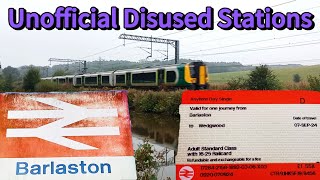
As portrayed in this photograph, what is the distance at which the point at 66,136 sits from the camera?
10.1 ft

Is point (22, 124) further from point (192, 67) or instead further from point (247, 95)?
point (192, 67)

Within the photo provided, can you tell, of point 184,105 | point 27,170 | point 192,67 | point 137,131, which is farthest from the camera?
point 192,67

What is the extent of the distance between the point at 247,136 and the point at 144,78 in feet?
81.4

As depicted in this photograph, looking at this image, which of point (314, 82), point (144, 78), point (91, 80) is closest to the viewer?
point (314, 82)

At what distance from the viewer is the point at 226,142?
3.62 meters

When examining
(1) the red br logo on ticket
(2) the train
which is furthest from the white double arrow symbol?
(2) the train

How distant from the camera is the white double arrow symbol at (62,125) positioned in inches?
120

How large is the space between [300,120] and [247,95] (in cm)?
61

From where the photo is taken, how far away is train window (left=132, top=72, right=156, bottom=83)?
26.8 m

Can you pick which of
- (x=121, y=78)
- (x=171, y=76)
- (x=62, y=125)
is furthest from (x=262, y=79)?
(x=62, y=125)

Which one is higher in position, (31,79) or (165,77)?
(31,79)

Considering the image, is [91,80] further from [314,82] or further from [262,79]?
[314,82]

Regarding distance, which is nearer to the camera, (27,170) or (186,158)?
(27,170)

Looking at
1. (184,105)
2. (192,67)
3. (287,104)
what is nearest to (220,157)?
(184,105)
